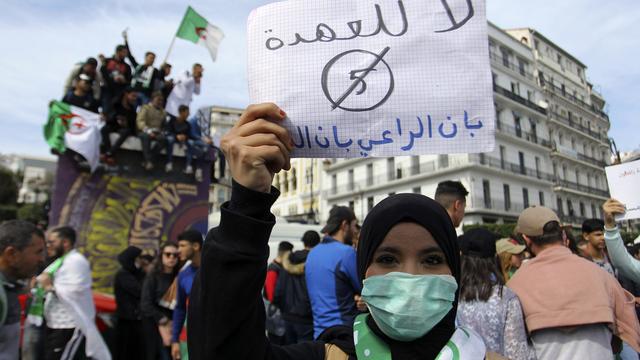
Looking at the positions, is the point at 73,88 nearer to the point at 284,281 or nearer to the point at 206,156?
the point at 206,156

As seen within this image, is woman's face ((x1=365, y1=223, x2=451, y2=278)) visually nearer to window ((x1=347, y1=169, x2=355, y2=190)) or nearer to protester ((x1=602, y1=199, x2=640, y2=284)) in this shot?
protester ((x1=602, y1=199, x2=640, y2=284))

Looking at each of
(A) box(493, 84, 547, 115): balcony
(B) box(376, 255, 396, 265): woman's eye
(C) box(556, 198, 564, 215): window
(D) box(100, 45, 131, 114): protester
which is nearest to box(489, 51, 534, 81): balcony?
(A) box(493, 84, 547, 115): balcony

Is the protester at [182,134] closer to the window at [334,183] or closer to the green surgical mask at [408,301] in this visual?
the green surgical mask at [408,301]

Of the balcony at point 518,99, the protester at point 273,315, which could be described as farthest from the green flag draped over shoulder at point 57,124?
the balcony at point 518,99

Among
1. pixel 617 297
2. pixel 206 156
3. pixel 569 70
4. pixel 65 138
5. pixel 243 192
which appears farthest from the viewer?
pixel 569 70

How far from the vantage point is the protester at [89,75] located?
31.8 feet

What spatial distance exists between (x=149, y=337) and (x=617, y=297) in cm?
563

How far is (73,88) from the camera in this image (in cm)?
978

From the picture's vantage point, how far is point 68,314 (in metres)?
4.45

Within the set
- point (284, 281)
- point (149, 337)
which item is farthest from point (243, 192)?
point (149, 337)

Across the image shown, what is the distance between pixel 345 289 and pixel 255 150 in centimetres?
304

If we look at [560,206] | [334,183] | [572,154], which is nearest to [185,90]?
[334,183]

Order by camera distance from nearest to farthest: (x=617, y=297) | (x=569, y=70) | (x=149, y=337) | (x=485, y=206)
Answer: (x=617, y=297) < (x=149, y=337) < (x=485, y=206) < (x=569, y=70)

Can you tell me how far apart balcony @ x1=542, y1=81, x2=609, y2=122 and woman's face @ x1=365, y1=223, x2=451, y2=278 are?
54931 mm
